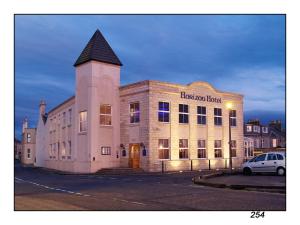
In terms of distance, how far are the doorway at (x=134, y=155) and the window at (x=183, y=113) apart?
4779 mm


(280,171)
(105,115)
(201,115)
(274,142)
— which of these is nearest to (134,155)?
(105,115)

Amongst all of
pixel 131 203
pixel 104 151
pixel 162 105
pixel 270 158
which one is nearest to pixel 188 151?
pixel 162 105

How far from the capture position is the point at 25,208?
12.5 m

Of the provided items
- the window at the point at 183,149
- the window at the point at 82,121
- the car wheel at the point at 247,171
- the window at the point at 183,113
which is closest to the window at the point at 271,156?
the car wheel at the point at 247,171

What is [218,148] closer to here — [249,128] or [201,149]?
[201,149]

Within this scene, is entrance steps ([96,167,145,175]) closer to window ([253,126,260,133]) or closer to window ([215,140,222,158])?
window ([215,140,222,158])

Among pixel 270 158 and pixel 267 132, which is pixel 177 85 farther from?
pixel 267 132

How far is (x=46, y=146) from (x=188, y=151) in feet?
77.9

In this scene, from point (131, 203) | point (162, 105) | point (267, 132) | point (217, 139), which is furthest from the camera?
point (267, 132)

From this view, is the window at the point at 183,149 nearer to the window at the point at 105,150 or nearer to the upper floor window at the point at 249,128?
the window at the point at 105,150

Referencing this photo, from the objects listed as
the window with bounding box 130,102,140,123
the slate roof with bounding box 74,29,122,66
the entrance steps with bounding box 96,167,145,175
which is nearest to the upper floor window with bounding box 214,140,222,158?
the window with bounding box 130,102,140,123

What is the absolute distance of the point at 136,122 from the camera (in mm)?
34688

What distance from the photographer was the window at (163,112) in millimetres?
34312

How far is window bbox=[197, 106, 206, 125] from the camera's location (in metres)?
37.9
